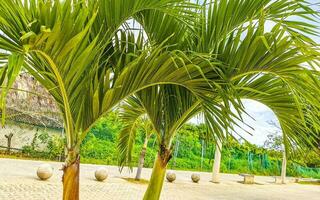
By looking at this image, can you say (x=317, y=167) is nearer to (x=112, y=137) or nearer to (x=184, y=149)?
(x=184, y=149)

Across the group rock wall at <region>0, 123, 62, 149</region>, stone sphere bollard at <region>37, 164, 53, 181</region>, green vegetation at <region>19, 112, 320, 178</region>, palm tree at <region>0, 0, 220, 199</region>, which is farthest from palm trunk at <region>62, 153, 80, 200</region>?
rock wall at <region>0, 123, 62, 149</region>

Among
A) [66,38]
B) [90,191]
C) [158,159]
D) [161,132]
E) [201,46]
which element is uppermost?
[201,46]

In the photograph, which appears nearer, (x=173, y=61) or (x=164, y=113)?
(x=173, y=61)

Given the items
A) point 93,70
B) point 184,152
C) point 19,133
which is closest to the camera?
point 93,70

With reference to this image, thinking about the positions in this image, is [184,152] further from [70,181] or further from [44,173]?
[70,181]

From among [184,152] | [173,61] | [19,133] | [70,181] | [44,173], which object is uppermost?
[184,152]

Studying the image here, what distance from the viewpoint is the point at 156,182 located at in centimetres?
317

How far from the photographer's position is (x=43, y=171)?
29.9ft

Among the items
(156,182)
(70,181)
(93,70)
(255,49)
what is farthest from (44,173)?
(255,49)

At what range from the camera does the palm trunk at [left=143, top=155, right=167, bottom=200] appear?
312 cm

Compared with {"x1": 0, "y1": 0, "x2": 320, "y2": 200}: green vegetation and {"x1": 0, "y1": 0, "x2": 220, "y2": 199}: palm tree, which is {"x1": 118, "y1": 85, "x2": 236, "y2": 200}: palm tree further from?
{"x1": 0, "y1": 0, "x2": 220, "y2": 199}: palm tree

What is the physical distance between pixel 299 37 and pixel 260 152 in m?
25.3

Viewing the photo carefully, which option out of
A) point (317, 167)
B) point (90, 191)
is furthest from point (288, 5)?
point (317, 167)

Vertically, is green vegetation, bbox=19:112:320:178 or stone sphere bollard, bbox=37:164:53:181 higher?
green vegetation, bbox=19:112:320:178
